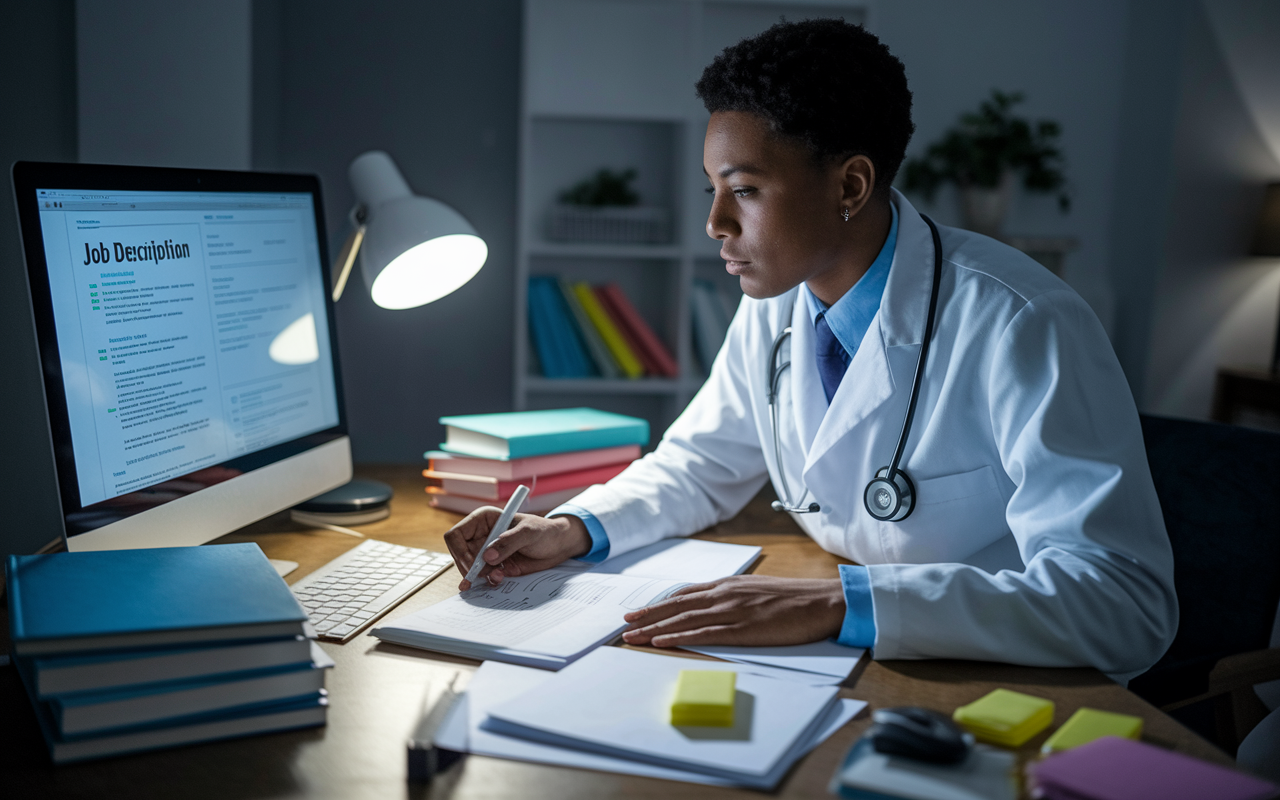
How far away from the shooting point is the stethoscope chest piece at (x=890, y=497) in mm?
1131

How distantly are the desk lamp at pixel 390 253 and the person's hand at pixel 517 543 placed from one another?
0.30 metres

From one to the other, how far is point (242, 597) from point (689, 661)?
1.31 feet

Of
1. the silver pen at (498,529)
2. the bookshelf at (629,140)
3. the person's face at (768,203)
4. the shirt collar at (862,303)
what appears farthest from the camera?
the bookshelf at (629,140)

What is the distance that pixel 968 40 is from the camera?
3.50m

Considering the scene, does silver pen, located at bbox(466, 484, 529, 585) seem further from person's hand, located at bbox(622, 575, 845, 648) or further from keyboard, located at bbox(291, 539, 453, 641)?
person's hand, located at bbox(622, 575, 845, 648)

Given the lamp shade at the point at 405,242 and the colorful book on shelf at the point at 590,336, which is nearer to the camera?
the lamp shade at the point at 405,242

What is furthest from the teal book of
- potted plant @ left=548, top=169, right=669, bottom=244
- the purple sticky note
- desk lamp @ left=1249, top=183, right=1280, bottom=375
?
desk lamp @ left=1249, top=183, right=1280, bottom=375

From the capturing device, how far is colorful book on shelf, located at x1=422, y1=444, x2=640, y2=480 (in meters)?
1.41

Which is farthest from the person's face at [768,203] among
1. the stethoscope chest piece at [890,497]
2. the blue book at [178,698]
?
the blue book at [178,698]

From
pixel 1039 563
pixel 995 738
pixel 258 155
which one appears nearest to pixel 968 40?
pixel 258 155

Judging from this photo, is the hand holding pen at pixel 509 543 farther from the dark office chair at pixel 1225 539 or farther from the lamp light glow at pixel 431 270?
the dark office chair at pixel 1225 539

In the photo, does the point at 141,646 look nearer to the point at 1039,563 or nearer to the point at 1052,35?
the point at 1039,563

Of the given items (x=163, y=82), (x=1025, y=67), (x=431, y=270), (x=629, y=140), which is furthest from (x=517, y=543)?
(x=1025, y=67)

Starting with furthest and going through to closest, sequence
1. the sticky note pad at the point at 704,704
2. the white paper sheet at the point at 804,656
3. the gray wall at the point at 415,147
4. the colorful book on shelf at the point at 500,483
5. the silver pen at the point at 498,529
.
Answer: the gray wall at the point at 415,147 < the colorful book on shelf at the point at 500,483 < the silver pen at the point at 498,529 < the white paper sheet at the point at 804,656 < the sticky note pad at the point at 704,704
